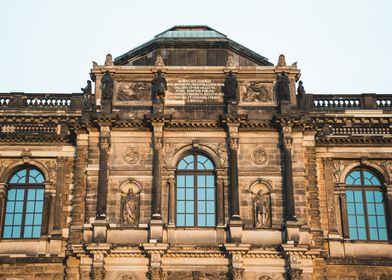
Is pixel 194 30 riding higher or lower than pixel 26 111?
higher

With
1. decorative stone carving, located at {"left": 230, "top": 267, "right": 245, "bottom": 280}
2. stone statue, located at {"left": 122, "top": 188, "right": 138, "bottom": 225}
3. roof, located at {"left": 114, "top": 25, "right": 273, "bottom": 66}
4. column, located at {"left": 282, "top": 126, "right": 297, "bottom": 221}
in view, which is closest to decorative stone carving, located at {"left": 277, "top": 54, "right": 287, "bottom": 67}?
roof, located at {"left": 114, "top": 25, "right": 273, "bottom": 66}

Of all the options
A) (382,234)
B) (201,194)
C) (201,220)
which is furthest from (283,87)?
(382,234)

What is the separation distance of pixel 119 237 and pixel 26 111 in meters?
7.48

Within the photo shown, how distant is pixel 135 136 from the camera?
27.4 meters

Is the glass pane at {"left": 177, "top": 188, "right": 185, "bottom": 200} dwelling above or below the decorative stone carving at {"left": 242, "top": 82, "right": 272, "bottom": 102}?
below

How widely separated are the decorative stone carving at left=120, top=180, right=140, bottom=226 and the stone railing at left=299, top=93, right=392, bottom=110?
854cm

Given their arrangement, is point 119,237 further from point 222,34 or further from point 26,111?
point 222,34

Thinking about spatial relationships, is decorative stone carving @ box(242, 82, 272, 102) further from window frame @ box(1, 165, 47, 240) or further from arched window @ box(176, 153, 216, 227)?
window frame @ box(1, 165, 47, 240)

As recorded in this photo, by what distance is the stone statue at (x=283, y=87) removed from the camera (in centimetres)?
2784

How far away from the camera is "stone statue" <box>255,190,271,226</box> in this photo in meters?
26.0

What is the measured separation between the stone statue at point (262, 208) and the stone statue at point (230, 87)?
3853 mm

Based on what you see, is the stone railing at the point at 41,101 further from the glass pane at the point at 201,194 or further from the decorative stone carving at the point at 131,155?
the glass pane at the point at 201,194

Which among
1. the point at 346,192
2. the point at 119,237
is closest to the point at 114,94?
the point at 119,237

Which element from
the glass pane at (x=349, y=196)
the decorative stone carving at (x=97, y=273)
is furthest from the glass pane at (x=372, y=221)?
the decorative stone carving at (x=97, y=273)
